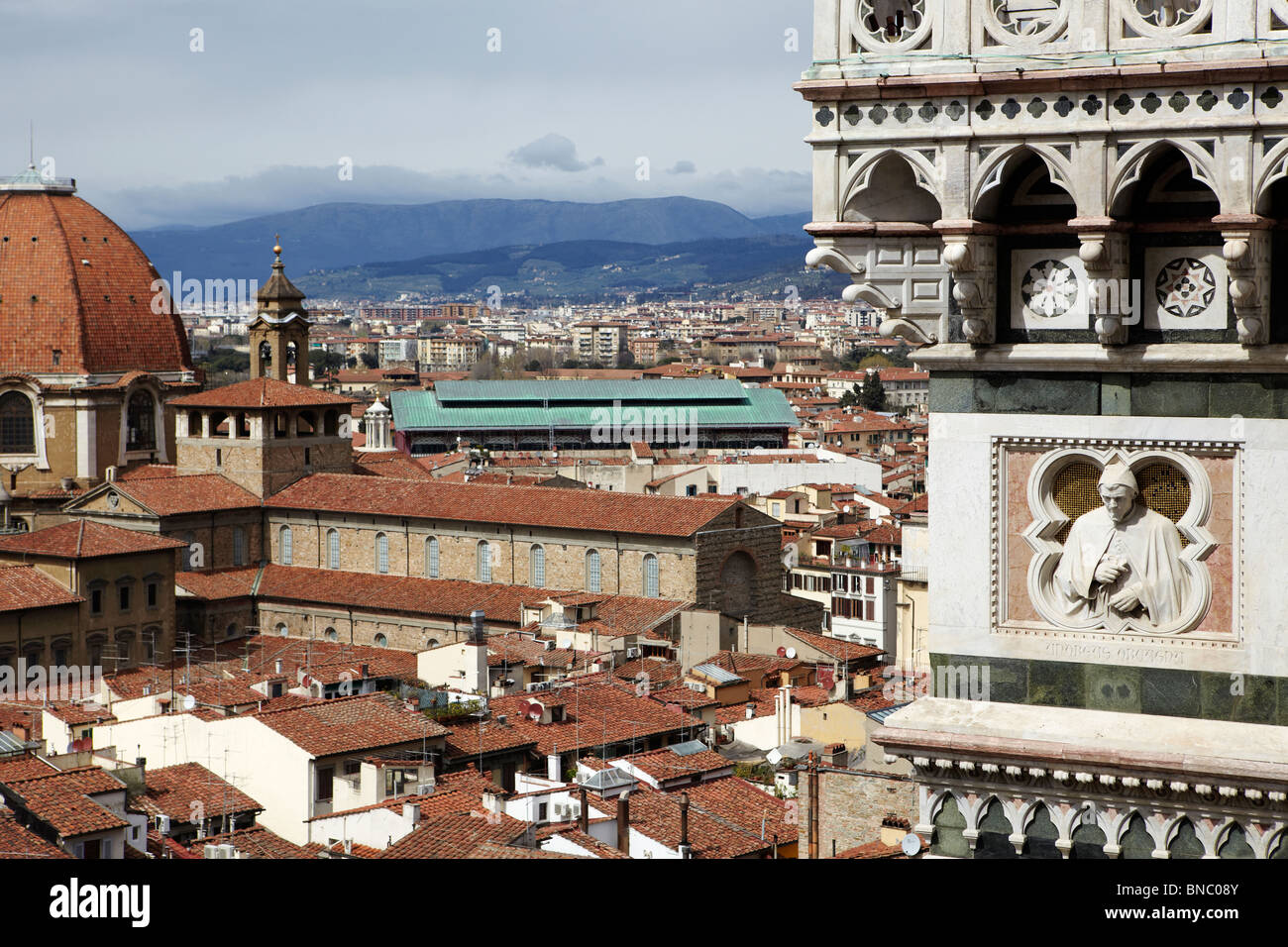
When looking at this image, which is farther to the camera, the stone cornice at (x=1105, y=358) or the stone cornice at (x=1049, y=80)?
the stone cornice at (x=1105, y=358)

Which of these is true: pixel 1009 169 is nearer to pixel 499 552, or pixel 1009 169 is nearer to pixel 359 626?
pixel 499 552

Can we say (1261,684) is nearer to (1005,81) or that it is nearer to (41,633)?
(1005,81)

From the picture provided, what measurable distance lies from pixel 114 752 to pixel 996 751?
19940mm

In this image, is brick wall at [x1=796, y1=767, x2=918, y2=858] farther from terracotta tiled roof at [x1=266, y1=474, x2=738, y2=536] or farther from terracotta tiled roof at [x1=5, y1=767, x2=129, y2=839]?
terracotta tiled roof at [x1=266, y1=474, x2=738, y2=536]

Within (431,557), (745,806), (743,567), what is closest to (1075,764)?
(745,806)

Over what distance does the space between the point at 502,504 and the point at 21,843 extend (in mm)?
23535

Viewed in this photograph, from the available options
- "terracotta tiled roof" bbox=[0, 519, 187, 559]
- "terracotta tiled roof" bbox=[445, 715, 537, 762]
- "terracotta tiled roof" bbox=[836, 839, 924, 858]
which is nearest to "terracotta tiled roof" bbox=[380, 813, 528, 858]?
"terracotta tiled roof" bbox=[836, 839, 924, 858]

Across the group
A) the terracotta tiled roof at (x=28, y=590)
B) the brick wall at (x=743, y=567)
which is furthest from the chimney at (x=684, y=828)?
the terracotta tiled roof at (x=28, y=590)

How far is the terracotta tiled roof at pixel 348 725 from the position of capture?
21.7 m

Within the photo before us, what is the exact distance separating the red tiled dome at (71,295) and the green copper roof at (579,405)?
33170 millimetres

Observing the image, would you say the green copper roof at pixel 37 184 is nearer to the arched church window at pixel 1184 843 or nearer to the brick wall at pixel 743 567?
the brick wall at pixel 743 567

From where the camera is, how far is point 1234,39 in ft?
14.8
